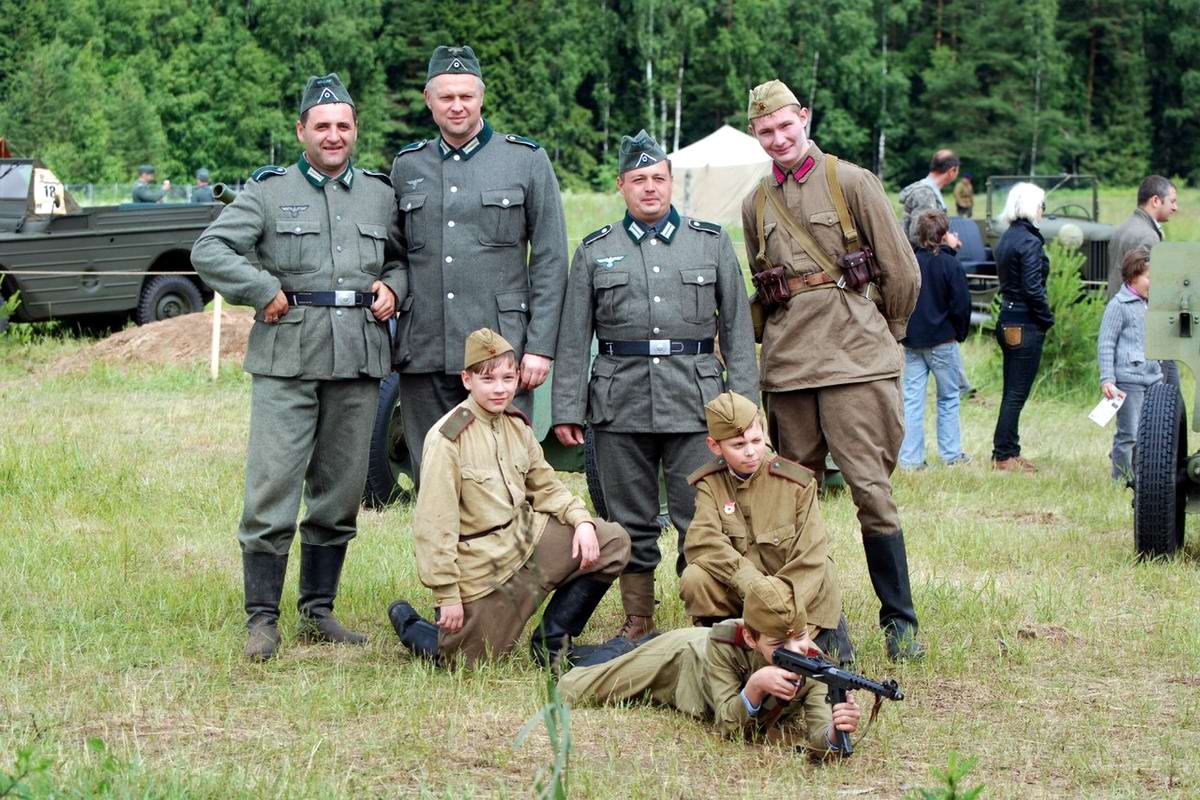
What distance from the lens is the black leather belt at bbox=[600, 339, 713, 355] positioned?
5305mm

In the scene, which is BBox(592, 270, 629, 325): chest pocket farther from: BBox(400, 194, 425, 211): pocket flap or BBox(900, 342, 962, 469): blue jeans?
BBox(900, 342, 962, 469): blue jeans

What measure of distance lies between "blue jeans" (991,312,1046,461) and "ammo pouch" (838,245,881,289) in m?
4.74

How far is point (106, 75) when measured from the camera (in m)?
52.7

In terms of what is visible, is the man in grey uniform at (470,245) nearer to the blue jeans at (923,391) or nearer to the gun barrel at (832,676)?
the gun barrel at (832,676)

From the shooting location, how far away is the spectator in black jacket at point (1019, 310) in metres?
9.65

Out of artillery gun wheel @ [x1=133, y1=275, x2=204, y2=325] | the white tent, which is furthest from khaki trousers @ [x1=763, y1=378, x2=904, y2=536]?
the white tent

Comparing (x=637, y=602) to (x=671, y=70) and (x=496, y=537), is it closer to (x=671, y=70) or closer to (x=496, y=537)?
(x=496, y=537)

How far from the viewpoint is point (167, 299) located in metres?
16.4

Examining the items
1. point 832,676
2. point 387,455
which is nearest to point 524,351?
point 832,676

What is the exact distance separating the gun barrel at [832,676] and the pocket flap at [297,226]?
2.17m

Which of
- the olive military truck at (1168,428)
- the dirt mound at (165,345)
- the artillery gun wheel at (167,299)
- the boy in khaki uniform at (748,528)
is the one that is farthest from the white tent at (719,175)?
the boy in khaki uniform at (748,528)

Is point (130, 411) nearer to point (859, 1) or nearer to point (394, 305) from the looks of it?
point (394, 305)

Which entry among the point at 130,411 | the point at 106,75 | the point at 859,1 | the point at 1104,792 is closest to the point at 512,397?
the point at 1104,792

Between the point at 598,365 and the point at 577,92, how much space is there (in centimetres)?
5877
